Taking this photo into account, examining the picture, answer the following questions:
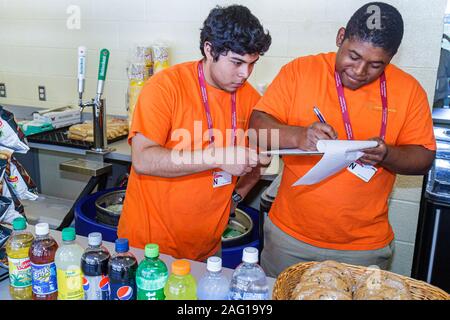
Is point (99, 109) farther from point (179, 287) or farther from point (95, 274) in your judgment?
point (179, 287)

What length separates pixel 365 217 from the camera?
161 cm

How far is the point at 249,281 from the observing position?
0.98 m

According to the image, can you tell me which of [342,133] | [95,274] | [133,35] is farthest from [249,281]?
[133,35]

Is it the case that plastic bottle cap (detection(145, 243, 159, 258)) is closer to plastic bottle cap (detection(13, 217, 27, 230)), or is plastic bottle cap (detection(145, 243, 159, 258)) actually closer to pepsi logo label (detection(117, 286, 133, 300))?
pepsi logo label (detection(117, 286, 133, 300))

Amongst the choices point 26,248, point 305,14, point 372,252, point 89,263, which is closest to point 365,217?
point 372,252

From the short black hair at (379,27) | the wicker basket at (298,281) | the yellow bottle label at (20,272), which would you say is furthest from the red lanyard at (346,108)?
the yellow bottle label at (20,272)

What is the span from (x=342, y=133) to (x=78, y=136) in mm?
1763

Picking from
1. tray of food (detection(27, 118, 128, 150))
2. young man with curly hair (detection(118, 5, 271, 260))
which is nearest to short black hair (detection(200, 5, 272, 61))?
young man with curly hair (detection(118, 5, 271, 260))

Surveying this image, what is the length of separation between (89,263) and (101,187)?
193cm

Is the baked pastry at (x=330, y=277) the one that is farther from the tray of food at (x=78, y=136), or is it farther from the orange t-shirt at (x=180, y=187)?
the tray of food at (x=78, y=136)

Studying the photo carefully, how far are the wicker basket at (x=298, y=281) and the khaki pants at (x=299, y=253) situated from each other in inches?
21.5

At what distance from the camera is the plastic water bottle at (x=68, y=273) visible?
105 cm

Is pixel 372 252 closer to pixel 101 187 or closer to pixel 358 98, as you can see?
pixel 358 98
